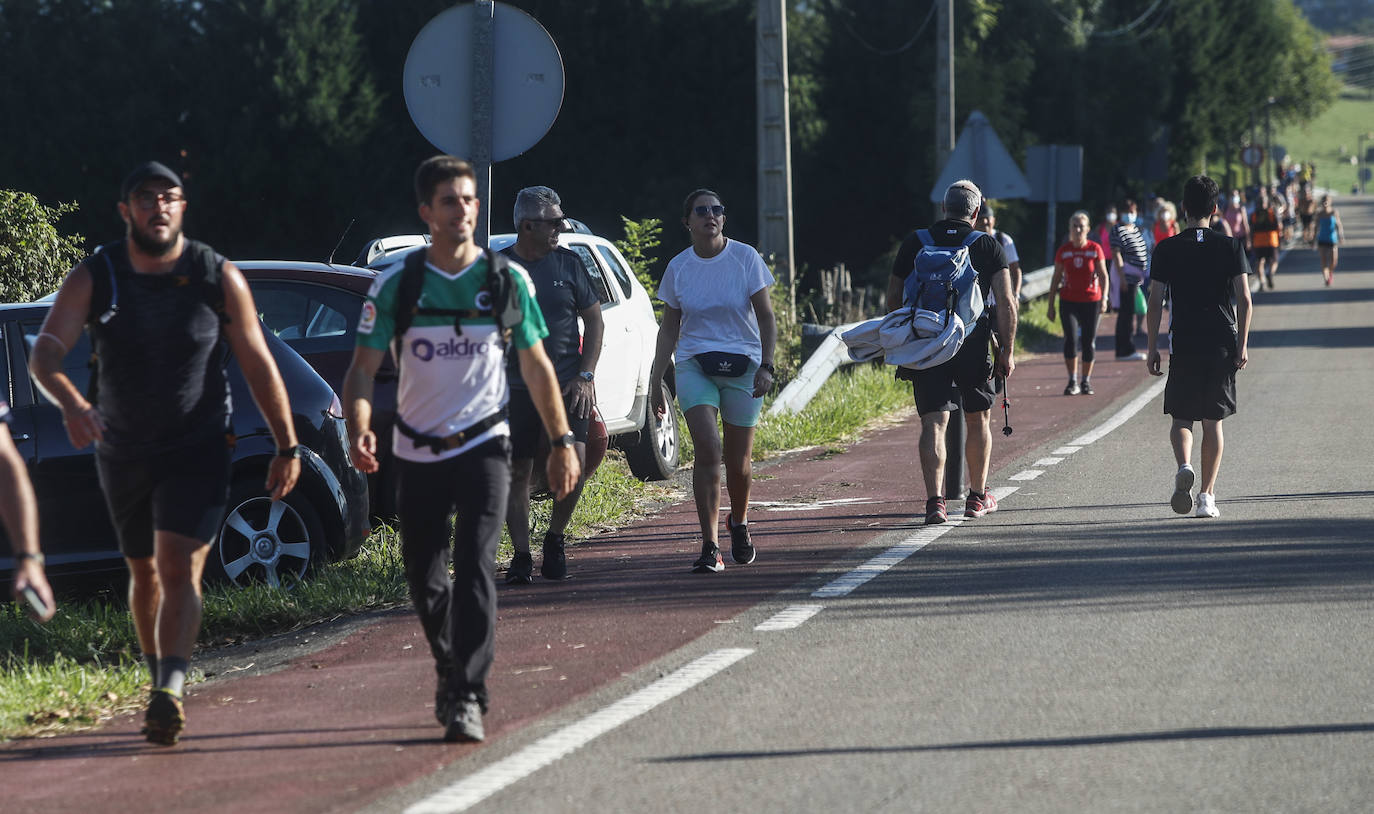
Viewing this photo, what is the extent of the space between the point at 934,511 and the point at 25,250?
659cm

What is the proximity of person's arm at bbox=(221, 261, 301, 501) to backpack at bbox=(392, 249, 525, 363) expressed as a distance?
0.41m

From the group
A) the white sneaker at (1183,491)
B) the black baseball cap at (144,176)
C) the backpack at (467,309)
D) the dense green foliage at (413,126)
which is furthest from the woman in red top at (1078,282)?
the dense green foliage at (413,126)

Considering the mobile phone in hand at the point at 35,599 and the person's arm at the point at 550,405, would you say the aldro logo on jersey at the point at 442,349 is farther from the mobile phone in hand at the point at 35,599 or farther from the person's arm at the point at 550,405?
the mobile phone in hand at the point at 35,599

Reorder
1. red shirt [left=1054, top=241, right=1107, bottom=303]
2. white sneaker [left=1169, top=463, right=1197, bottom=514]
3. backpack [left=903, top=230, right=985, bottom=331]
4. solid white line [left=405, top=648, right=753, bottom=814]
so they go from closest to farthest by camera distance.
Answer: solid white line [left=405, top=648, right=753, bottom=814] < white sneaker [left=1169, top=463, right=1197, bottom=514] < backpack [left=903, top=230, right=985, bottom=331] < red shirt [left=1054, top=241, right=1107, bottom=303]

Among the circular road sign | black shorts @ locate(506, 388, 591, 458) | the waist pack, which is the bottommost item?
black shorts @ locate(506, 388, 591, 458)

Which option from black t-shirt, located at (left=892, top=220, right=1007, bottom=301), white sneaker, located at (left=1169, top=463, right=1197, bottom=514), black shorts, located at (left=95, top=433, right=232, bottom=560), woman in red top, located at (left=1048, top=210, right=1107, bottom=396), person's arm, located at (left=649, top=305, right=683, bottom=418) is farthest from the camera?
woman in red top, located at (left=1048, top=210, right=1107, bottom=396)

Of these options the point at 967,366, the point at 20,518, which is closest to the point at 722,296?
the point at 967,366

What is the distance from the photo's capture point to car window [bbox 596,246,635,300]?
461 inches

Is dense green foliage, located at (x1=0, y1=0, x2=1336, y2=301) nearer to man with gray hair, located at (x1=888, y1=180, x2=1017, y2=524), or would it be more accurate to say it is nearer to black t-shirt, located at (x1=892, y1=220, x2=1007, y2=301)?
man with gray hair, located at (x1=888, y1=180, x2=1017, y2=524)

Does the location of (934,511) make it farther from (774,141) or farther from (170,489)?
(774,141)

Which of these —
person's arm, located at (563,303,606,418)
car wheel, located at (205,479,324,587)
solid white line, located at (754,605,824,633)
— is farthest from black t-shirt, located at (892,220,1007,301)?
car wheel, located at (205,479,324,587)

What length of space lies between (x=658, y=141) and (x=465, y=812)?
139 ft

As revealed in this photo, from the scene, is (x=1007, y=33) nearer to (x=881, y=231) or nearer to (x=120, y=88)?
(x=881, y=231)

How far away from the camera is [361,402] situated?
18.2 feet
